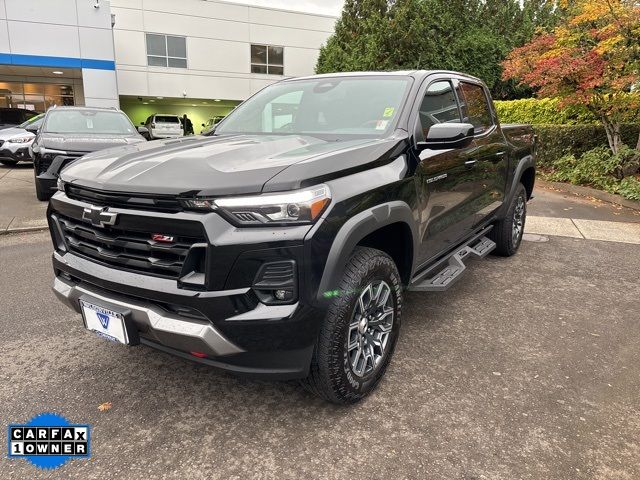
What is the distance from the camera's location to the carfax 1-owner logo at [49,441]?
2195 millimetres

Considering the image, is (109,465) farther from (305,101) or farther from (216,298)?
(305,101)

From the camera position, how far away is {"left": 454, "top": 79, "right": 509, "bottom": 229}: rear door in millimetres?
3832

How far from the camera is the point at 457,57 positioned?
18484 mm

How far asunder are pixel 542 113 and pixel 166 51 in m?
19.5

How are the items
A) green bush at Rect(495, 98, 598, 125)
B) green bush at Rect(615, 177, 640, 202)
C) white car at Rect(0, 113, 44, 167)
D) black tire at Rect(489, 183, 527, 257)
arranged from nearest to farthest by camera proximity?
black tire at Rect(489, 183, 527, 257) < green bush at Rect(615, 177, 640, 202) < green bush at Rect(495, 98, 598, 125) < white car at Rect(0, 113, 44, 167)

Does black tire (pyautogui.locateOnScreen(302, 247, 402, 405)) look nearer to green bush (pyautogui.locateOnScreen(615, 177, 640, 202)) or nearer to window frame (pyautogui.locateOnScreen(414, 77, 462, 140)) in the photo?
window frame (pyautogui.locateOnScreen(414, 77, 462, 140))

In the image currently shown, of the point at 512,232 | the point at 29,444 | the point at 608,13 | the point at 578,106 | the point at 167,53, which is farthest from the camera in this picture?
the point at 167,53

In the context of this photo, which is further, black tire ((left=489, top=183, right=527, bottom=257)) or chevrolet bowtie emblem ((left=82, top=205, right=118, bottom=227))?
black tire ((left=489, top=183, right=527, bottom=257))

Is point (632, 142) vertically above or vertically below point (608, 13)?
below

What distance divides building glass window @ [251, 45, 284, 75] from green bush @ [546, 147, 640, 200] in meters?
19.7

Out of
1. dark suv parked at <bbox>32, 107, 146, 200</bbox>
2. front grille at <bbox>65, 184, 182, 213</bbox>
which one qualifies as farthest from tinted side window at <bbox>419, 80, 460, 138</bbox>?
dark suv parked at <bbox>32, 107, 146, 200</bbox>

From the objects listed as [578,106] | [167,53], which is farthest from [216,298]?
[167,53]

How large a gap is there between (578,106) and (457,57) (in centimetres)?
995

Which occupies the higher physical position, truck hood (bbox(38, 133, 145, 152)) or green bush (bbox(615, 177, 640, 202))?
truck hood (bbox(38, 133, 145, 152))
